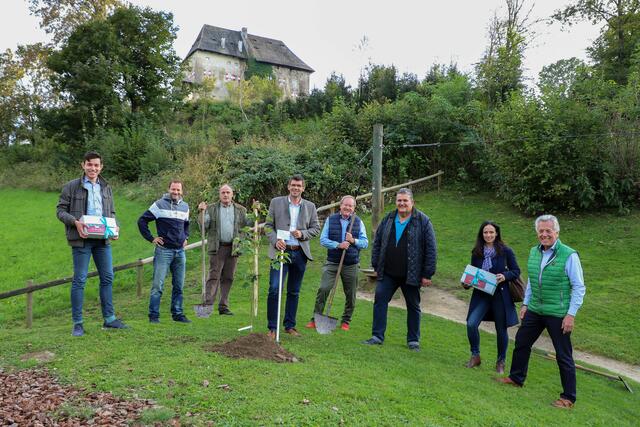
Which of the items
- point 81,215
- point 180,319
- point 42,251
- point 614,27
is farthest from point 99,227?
point 614,27

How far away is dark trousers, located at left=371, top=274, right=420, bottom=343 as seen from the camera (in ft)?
20.9

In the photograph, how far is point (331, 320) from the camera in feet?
21.1

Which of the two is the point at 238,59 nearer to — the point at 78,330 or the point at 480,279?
the point at 78,330

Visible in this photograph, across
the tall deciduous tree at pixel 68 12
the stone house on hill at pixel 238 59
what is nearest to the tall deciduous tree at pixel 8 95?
the tall deciduous tree at pixel 68 12

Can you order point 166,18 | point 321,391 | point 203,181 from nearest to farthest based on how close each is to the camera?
point 321,391 → point 203,181 → point 166,18

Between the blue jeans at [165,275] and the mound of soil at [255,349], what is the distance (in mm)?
1671

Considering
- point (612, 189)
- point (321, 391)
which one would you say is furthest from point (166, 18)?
point (321, 391)

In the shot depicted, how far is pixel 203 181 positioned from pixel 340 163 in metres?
4.78

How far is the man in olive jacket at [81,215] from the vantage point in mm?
5773

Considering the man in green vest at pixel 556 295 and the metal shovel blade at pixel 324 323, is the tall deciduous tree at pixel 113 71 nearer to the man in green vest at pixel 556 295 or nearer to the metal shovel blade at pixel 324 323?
the metal shovel blade at pixel 324 323

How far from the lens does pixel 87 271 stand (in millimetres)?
5883

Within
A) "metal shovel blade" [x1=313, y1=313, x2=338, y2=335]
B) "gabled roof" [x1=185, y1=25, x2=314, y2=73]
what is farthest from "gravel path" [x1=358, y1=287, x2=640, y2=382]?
"gabled roof" [x1=185, y1=25, x2=314, y2=73]

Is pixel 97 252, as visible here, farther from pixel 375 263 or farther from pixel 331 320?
pixel 375 263

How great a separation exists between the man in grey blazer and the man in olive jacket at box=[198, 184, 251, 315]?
1.55 meters
